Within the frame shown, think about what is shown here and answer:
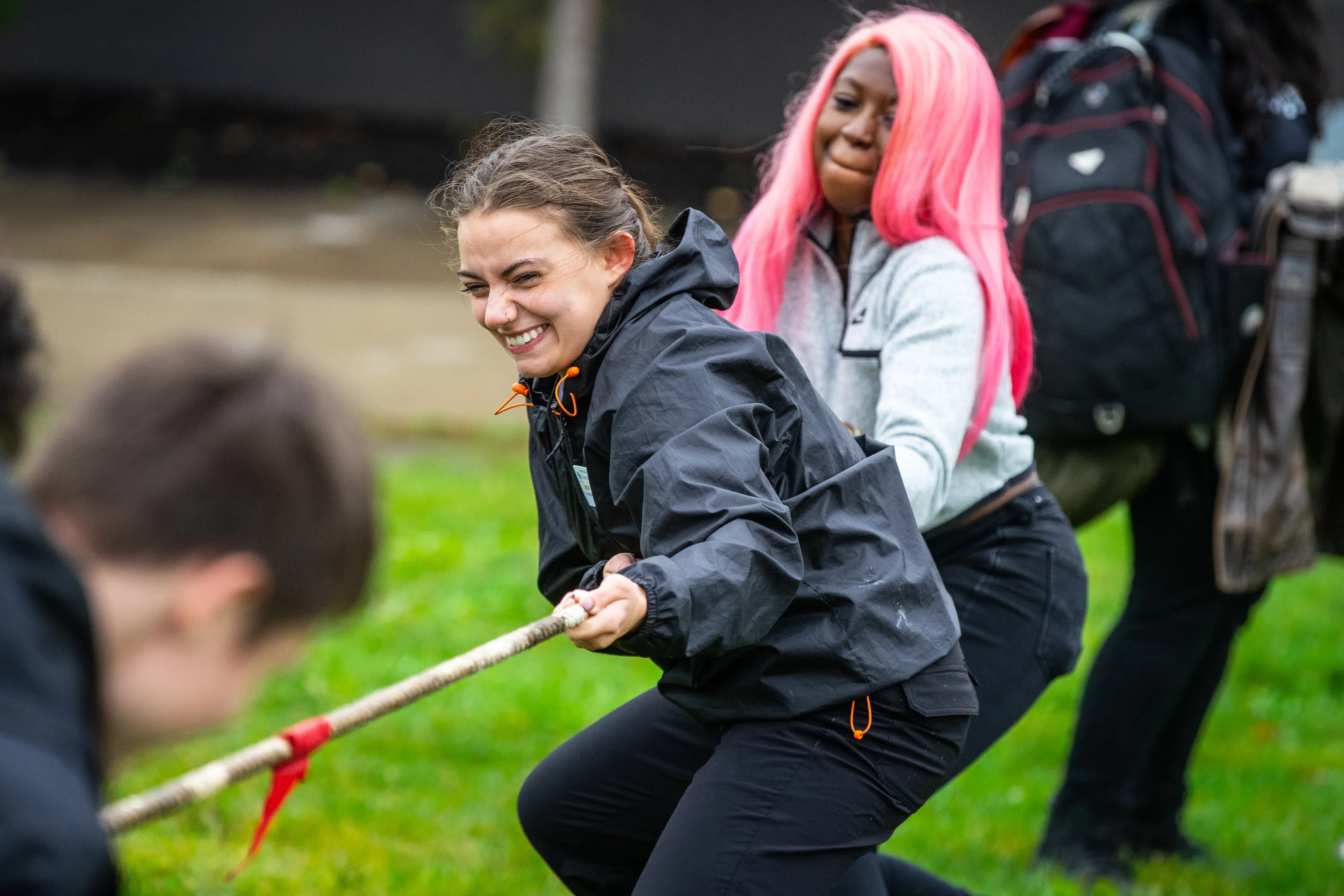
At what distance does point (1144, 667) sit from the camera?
12.0ft

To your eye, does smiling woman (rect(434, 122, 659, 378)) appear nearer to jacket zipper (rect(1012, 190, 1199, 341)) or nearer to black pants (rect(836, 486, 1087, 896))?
black pants (rect(836, 486, 1087, 896))

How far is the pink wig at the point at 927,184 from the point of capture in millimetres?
2695

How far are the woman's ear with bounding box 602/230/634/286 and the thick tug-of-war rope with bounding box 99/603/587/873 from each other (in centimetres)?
67

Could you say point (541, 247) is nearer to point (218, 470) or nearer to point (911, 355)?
point (911, 355)

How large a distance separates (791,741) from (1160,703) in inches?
70.4

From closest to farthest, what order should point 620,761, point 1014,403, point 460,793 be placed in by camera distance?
1. point 620,761
2. point 1014,403
3. point 460,793

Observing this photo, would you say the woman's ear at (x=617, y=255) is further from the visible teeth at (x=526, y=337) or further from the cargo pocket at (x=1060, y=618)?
the cargo pocket at (x=1060, y=618)

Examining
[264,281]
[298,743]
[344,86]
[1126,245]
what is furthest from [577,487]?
[344,86]

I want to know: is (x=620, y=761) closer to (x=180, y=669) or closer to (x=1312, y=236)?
(x=180, y=669)

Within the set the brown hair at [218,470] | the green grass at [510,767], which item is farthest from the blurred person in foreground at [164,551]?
the green grass at [510,767]

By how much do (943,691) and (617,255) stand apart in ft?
2.84

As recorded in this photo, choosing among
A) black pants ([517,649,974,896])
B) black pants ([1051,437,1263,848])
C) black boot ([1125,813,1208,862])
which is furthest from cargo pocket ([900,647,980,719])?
black boot ([1125,813,1208,862])

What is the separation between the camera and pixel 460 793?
408cm

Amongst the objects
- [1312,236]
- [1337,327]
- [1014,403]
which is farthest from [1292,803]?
[1014,403]
